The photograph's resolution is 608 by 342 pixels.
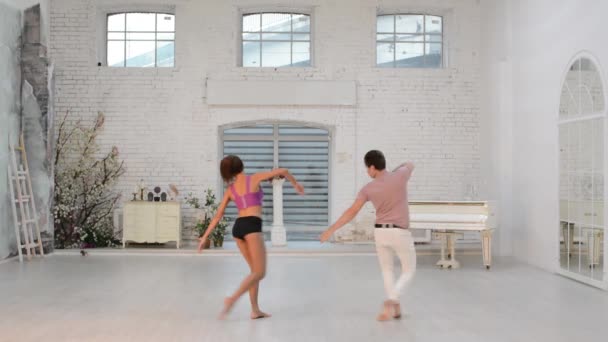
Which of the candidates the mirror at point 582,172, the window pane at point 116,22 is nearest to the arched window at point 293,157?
the window pane at point 116,22

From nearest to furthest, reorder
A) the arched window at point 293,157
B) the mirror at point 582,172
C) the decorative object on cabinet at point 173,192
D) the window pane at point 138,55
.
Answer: the mirror at point 582,172
the decorative object on cabinet at point 173,192
the window pane at point 138,55
the arched window at point 293,157

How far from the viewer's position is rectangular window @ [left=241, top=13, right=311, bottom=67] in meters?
11.1

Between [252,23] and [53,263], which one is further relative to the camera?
[252,23]

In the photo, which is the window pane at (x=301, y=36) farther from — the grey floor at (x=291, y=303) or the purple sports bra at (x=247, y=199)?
the purple sports bra at (x=247, y=199)

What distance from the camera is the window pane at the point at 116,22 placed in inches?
434

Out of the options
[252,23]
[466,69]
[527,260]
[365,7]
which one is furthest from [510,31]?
[252,23]

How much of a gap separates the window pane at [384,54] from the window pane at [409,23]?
0.35m

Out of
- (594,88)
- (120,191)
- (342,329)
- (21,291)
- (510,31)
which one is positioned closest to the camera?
(342,329)

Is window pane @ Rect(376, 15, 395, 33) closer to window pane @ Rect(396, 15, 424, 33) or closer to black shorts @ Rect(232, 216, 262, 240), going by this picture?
window pane @ Rect(396, 15, 424, 33)

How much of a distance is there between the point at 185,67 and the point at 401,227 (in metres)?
6.66

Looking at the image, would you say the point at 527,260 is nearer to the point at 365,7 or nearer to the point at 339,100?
the point at 339,100

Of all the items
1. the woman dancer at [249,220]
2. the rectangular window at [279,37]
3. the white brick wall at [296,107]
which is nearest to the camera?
the woman dancer at [249,220]

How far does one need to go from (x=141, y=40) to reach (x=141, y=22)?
0.31m

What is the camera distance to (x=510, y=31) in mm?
9695
